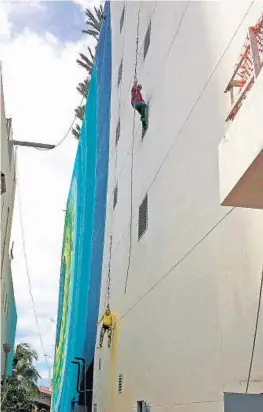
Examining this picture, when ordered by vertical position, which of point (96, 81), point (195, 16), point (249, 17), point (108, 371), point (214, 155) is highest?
point (96, 81)

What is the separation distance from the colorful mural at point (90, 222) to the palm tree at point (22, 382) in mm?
10672

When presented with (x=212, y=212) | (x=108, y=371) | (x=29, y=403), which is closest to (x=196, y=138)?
(x=212, y=212)

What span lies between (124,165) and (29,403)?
19.5 meters

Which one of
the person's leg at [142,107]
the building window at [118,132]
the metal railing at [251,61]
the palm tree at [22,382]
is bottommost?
the palm tree at [22,382]

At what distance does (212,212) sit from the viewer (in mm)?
4309

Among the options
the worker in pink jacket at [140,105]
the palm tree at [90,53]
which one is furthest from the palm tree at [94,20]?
the worker in pink jacket at [140,105]

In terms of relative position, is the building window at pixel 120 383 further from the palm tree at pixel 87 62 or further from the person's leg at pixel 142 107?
the palm tree at pixel 87 62

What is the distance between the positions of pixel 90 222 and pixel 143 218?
18.4ft

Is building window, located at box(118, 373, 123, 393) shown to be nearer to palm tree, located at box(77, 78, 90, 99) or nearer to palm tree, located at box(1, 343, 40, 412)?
palm tree, located at box(77, 78, 90, 99)

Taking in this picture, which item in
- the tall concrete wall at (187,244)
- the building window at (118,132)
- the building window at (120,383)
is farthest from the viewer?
the building window at (118,132)

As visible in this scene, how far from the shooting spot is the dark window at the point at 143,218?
7425mm

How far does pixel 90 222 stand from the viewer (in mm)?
13109

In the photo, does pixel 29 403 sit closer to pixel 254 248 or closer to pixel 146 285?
pixel 146 285

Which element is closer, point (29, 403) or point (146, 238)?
point (146, 238)
